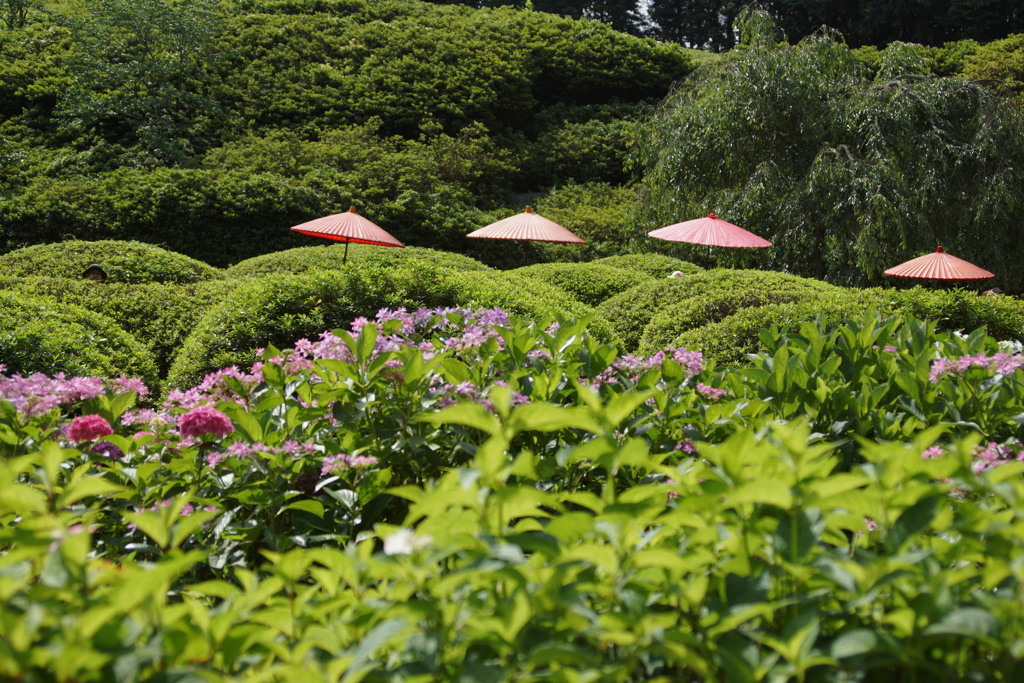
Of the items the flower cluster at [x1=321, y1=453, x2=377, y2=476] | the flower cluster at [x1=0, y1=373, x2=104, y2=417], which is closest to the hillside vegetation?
the flower cluster at [x1=321, y1=453, x2=377, y2=476]

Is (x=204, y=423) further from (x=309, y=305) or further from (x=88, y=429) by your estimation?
(x=309, y=305)

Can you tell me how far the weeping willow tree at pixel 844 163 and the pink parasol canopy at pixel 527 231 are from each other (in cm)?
314

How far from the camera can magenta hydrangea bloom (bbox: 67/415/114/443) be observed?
193cm

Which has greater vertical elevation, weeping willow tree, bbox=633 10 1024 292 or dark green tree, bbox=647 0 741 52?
dark green tree, bbox=647 0 741 52

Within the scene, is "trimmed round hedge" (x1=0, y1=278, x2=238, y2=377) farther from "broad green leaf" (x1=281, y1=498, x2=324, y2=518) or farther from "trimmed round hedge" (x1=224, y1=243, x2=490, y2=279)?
"broad green leaf" (x1=281, y1=498, x2=324, y2=518)

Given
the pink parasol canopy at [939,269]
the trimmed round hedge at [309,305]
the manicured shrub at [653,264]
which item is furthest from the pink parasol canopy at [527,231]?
the trimmed round hedge at [309,305]

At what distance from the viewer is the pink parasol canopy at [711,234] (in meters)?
9.22

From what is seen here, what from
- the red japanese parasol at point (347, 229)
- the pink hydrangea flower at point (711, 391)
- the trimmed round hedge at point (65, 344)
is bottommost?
the trimmed round hedge at point (65, 344)

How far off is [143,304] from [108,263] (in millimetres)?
1742

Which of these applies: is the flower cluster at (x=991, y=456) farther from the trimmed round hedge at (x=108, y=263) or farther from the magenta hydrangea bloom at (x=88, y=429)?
Result: the trimmed round hedge at (x=108, y=263)

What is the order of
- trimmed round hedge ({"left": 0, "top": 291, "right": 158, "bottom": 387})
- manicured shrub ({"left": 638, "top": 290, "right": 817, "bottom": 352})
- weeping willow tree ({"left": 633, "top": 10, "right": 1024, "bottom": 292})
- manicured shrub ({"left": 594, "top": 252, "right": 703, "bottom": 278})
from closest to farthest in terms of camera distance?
trimmed round hedge ({"left": 0, "top": 291, "right": 158, "bottom": 387}) → manicured shrub ({"left": 638, "top": 290, "right": 817, "bottom": 352}) → manicured shrub ({"left": 594, "top": 252, "right": 703, "bottom": 278}) → weeping willow tree ({"left": 633, "top": 10, "right": 1024, "bottom": 292})

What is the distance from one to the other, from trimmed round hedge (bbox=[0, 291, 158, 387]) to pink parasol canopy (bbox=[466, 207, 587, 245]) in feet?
19.2

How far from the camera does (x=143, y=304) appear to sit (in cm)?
584

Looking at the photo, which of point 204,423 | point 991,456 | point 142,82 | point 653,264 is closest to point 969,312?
point 991,456
